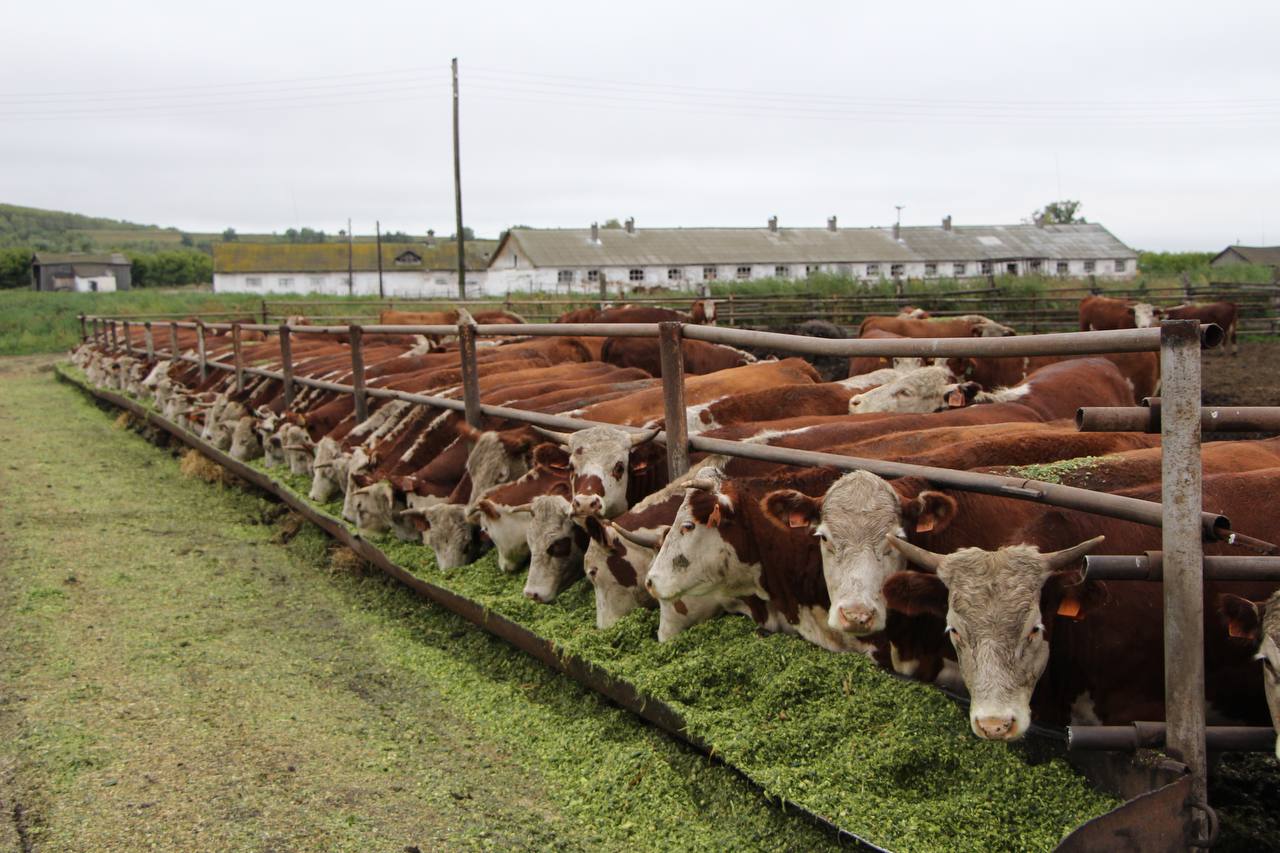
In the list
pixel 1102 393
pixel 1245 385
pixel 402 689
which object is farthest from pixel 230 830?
pixel 1245 385

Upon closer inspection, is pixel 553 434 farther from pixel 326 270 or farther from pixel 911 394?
pixel 326 270

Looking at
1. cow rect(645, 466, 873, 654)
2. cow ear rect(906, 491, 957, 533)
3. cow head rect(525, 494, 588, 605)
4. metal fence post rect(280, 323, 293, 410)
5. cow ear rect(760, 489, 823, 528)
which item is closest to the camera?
cow ear rect(906, 491, 957, 533)

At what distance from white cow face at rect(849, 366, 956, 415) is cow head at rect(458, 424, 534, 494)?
7.91 feet

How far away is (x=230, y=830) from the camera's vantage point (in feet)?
12.2

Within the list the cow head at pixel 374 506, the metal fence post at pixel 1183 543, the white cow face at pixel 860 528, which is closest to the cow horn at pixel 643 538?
the white cow face at pixel 860 528

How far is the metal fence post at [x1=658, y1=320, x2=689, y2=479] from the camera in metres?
5.29

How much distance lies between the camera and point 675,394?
209 inches

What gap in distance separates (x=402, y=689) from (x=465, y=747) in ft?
2.84

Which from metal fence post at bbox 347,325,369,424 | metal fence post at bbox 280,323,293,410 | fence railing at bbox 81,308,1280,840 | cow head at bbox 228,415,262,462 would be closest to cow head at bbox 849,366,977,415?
fence railing at bbox 81,308,1280,840

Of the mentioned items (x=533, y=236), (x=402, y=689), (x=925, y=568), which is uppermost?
(x=533, y=236)

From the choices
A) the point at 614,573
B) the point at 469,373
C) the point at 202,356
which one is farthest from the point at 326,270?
the point at 614,573

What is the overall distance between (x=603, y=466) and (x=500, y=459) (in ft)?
4.81

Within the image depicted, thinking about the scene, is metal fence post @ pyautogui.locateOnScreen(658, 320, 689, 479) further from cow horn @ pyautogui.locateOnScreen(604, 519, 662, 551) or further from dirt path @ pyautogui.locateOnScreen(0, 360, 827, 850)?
dirt path @ pyautogui.locateOnScreen(0, 360, 827, 850)

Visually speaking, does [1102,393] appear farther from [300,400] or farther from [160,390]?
[160,390]
